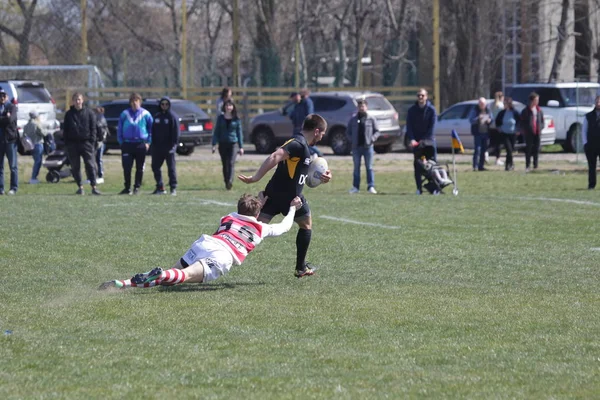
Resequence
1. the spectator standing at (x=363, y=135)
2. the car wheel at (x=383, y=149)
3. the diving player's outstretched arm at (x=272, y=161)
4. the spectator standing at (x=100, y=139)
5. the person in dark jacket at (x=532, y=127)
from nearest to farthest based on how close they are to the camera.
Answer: the diving player's outstretched arm at (x=272, y=161) < the spectator standing at (x=363, y=135) < the spectator standing at (x=100, y=139) < the person in dark jacket at (x=532, y=127) < the car wheel at (x=383, y=149)

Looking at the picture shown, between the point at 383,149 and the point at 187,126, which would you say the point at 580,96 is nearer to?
the point at 383,149

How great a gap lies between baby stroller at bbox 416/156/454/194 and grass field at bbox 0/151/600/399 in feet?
13.4

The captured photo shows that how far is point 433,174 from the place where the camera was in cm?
2092

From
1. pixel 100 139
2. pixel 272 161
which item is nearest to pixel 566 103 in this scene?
pixel 100 139

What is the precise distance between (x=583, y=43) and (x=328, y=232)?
37816 mm

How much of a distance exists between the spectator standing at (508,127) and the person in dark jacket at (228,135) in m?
7.68

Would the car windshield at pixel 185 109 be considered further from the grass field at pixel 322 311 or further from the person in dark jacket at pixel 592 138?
the grass field at pixel 322 311

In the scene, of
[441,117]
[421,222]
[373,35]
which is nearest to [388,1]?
[373,35]

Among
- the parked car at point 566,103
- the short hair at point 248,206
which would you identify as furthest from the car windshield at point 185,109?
the short hair at point 248,206

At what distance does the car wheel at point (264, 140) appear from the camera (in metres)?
35.3

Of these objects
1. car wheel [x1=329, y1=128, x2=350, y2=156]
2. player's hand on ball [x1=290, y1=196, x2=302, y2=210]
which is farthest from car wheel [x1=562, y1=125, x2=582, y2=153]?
player's hand on ball [x1=290, y1=196, x2=302, y2=210]

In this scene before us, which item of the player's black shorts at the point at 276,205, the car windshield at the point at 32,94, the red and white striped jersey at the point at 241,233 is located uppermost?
the car windshield at the point at 32,94

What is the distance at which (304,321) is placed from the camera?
26.9 feet

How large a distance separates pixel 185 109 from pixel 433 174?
14.4 metres
